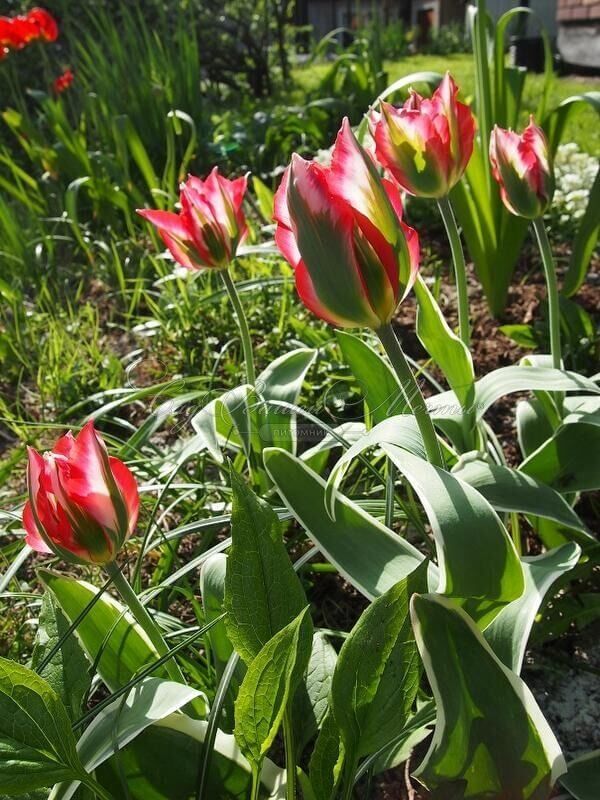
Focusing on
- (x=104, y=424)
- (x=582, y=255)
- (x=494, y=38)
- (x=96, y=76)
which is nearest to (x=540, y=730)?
(x=582, y=255)

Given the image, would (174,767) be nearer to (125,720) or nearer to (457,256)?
(125,720)

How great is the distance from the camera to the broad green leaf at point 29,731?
660 millimetres

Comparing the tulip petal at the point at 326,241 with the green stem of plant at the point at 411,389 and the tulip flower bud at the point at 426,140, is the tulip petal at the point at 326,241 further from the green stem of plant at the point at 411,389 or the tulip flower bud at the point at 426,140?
the tulip flower bud at the point at 426,140

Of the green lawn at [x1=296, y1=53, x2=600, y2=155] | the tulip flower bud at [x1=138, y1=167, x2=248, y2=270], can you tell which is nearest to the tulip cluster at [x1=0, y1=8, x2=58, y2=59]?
the green lawn at [x1=296, y1=53, x2=600, y2=155]

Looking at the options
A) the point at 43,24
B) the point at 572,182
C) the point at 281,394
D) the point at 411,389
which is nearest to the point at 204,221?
the point at 281,394

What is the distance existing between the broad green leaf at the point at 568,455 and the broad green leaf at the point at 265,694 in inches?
20.0

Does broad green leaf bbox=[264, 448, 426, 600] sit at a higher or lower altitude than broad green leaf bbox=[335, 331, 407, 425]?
lower

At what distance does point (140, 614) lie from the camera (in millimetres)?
838

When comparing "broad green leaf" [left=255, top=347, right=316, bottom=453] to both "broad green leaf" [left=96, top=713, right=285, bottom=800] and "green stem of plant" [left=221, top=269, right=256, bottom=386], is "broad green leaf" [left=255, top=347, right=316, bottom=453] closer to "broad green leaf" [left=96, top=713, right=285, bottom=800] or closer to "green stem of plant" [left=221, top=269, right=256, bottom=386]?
"green stem of plant" [left=221, top=269, right=256, bottom=386]

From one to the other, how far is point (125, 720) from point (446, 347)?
2.13ft

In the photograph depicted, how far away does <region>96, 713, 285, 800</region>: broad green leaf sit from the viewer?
803 mm

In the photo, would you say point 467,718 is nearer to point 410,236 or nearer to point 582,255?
point 410,236

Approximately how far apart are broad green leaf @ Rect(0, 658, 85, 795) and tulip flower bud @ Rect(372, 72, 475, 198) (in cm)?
74

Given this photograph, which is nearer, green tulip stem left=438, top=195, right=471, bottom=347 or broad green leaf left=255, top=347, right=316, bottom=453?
green tulip stem left=438, top=195, right=471, bottom=347
